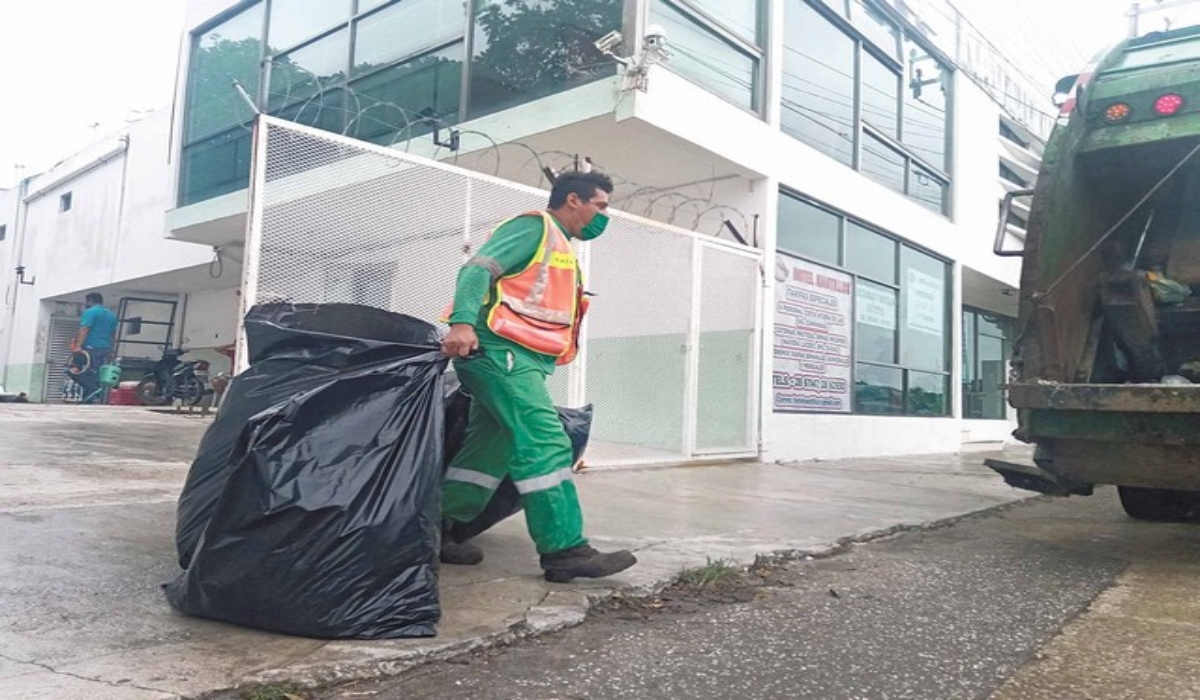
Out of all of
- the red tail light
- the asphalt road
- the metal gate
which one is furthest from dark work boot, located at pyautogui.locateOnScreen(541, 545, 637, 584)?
the metal gate

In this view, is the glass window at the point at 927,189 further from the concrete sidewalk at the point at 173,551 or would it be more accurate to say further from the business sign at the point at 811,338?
the concrete sidewalk at the point at 173,551

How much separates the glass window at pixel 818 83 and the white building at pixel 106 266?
8.88 meters

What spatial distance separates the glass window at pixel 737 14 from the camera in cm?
782

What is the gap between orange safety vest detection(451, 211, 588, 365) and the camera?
2908 mm

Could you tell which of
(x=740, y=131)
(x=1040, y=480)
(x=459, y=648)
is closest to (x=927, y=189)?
(x=740, y=131)

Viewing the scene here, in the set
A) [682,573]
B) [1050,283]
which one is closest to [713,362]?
[1050,283]

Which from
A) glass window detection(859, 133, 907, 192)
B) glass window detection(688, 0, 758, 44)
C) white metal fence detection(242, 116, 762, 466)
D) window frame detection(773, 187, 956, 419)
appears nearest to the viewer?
white metal fence detection(242, 116, 762, 466)

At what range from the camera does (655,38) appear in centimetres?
654

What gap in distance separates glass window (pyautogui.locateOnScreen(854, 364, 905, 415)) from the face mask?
686 cm

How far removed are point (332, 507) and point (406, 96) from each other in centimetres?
743

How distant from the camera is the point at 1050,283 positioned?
12.6 feet

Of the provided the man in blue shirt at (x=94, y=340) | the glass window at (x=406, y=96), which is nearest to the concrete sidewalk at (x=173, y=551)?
the glass window at (x=406, y=96)

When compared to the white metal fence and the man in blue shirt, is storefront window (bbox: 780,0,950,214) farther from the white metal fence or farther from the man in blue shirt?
the man in blue shirt

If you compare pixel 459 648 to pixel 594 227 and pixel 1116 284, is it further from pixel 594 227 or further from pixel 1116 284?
pixel 1116 284
